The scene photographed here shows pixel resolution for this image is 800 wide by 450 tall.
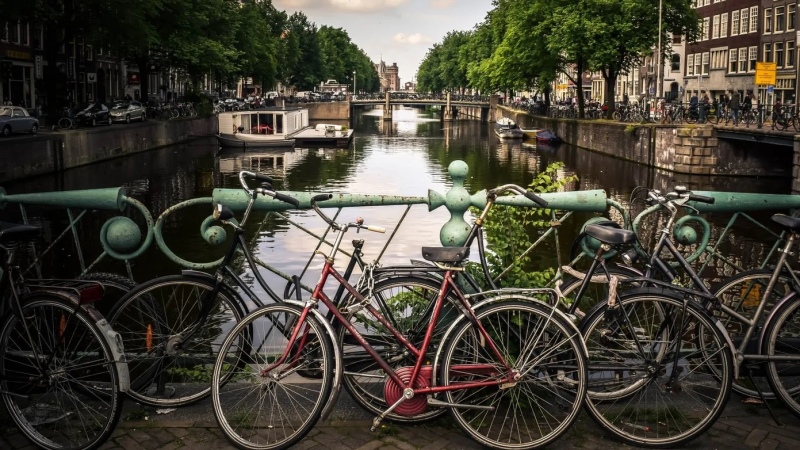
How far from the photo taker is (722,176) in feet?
120

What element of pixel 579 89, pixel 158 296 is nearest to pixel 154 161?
pixel 579 89

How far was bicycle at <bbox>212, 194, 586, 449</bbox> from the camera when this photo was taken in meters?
4.41

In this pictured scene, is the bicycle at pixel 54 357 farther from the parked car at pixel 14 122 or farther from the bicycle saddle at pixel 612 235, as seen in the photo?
the parked car at pixel 14 122

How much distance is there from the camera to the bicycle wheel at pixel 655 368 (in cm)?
455

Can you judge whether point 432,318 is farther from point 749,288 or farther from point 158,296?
point 749,288

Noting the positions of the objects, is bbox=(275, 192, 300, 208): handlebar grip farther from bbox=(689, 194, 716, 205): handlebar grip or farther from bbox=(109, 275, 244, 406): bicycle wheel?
bbox=(689, 194, 716, 205): handlebar grip

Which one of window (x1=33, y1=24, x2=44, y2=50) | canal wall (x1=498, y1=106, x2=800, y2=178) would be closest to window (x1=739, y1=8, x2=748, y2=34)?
canal wall (x1=498, y1=106, x2=800, y2=178)

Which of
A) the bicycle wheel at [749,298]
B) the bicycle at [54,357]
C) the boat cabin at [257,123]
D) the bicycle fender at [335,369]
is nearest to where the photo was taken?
the bicycle fender at [335,369]

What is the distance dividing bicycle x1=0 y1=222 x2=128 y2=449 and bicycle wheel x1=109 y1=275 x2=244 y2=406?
0.28 meters

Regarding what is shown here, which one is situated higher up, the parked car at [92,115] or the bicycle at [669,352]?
the parked car at [92,115]

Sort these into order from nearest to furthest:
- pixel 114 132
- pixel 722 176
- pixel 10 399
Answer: pixel 10 399 < pixel 722 176 < pixel 114 132

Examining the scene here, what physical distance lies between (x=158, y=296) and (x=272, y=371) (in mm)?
825

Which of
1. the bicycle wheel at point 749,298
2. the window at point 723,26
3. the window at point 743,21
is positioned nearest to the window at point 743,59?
the window at point 743,21

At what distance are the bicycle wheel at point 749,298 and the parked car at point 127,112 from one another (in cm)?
4414
